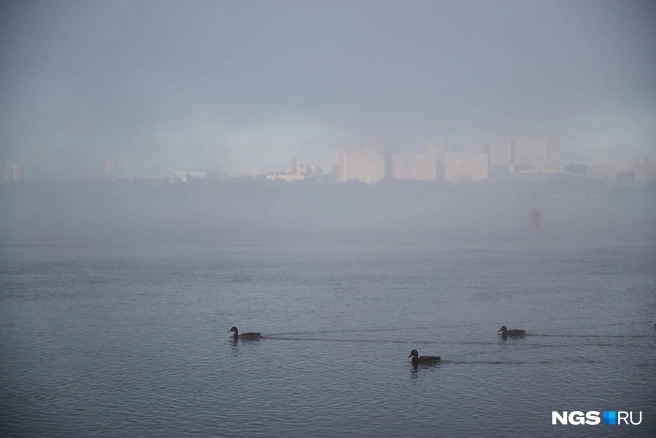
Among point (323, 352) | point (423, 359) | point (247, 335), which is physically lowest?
point (323, 352)

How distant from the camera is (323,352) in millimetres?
40875

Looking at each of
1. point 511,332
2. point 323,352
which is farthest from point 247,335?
point 511,332

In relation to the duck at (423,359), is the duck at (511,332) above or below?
above

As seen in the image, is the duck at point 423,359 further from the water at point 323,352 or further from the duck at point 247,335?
the duck at point 247,335

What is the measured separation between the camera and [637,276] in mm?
78000

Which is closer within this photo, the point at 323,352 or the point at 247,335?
the point at 323,352

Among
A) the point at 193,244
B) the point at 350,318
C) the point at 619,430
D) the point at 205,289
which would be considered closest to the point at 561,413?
the point at 619,430

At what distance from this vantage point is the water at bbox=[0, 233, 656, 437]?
98.5 feet

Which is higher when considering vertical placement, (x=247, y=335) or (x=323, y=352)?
(x=247, y=335)

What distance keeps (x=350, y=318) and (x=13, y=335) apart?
22166 millimetres

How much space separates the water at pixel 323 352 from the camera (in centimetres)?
3002

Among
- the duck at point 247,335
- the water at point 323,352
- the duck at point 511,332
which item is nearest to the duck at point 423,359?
the water at point 323,352

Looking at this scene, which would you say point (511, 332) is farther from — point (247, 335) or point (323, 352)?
point (247, 335)

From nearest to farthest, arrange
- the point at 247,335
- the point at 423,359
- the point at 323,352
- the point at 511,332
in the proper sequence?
the point at 423,359
the point at 323,352
the point at 247,335
the point at 511,332
